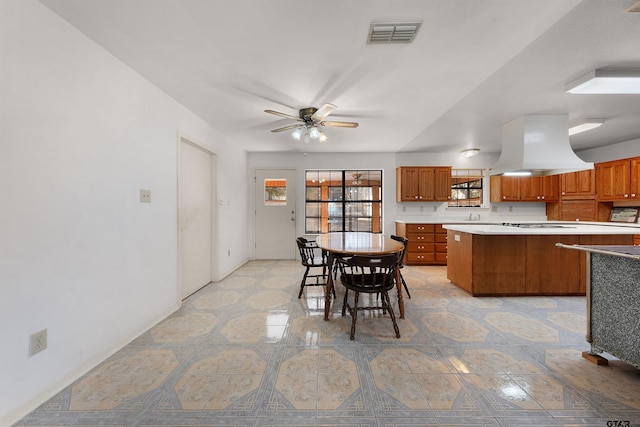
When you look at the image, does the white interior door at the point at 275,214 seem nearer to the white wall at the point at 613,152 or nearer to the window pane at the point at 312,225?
the window pane at the point at 312,225

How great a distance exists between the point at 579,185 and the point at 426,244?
3.24m

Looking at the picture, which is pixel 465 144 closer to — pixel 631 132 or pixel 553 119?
pixel 553 119

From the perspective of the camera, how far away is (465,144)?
4797 millimetres

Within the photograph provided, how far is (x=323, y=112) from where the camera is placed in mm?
2648

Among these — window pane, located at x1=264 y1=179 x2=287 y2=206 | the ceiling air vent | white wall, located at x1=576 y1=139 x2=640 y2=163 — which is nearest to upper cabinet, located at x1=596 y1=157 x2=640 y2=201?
white wall, located at x1=576 y1=139 x2=640 y2=163

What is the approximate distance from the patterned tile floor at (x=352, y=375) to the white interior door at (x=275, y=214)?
9.11ft

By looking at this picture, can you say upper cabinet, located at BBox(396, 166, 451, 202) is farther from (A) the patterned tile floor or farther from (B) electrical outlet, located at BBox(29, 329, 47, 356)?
(B) electrical outlet, located at BBox(29, 329, 47, 356)

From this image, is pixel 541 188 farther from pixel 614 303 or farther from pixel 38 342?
pixel 38 342

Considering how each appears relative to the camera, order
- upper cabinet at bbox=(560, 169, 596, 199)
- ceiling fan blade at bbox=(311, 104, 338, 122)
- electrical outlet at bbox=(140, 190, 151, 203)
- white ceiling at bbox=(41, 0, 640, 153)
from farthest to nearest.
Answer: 1. upper cabinet at bbox=(560, 169, 596, 199)
2. ceiling fan blade at bbox=(311, 104, 338, 122)
3. electrical outlet at bbox=(140, 190, 151, 203)
4. white ceiling at bbox=(41, 0, 640, 153)

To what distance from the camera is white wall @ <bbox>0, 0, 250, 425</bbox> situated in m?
1.36

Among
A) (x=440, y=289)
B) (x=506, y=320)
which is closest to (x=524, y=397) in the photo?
(x=506, y=320)

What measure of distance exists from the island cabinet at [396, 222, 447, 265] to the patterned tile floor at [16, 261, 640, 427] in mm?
2222

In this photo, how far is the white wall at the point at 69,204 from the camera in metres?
1.36

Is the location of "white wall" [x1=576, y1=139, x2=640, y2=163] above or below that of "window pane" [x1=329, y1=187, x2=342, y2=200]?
above
